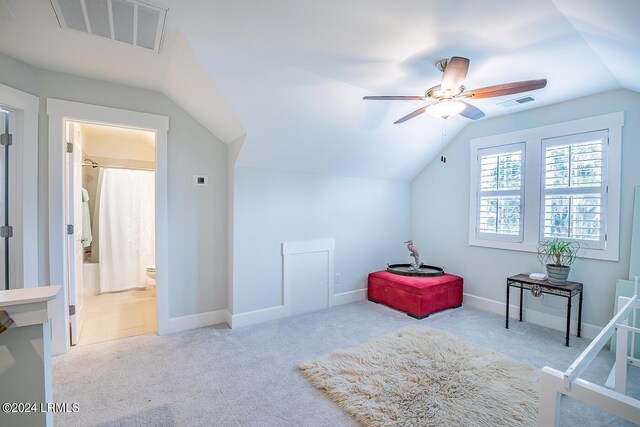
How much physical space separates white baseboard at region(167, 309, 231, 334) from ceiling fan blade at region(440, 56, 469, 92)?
9.90 ft

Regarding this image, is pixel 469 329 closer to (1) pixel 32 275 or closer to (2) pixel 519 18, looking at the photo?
(2) pixel 519 18

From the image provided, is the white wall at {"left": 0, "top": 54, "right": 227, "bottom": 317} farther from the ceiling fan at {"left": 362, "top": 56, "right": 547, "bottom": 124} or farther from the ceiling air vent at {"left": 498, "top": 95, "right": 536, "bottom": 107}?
the ceiling air vent at {"left": 498, "top": 95, "right": 536, "bottom": 107}

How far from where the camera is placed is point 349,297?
4.09 meters

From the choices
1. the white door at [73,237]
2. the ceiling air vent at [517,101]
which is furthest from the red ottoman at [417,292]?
the white door at [73,237]

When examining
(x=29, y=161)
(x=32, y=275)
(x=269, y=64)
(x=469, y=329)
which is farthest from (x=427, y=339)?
(x=29, y=161)

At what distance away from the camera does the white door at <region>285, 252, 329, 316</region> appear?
142 inches

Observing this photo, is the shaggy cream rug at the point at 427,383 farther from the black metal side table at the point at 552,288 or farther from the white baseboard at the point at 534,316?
the white baseboard at the point at 534,316

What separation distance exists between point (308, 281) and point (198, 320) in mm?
1320

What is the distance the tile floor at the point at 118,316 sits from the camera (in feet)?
10.0

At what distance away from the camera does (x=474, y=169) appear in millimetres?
3893

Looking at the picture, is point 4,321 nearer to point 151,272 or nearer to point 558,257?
point 151,272

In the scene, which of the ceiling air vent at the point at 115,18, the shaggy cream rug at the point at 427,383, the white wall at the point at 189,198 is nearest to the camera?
the ceiling air vent at the point at 115,18

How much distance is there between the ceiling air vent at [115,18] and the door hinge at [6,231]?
5.31ft

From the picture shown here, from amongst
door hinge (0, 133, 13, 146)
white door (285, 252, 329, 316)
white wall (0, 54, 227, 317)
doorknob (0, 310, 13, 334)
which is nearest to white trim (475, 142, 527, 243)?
white door (285, 252, 329, 316)
